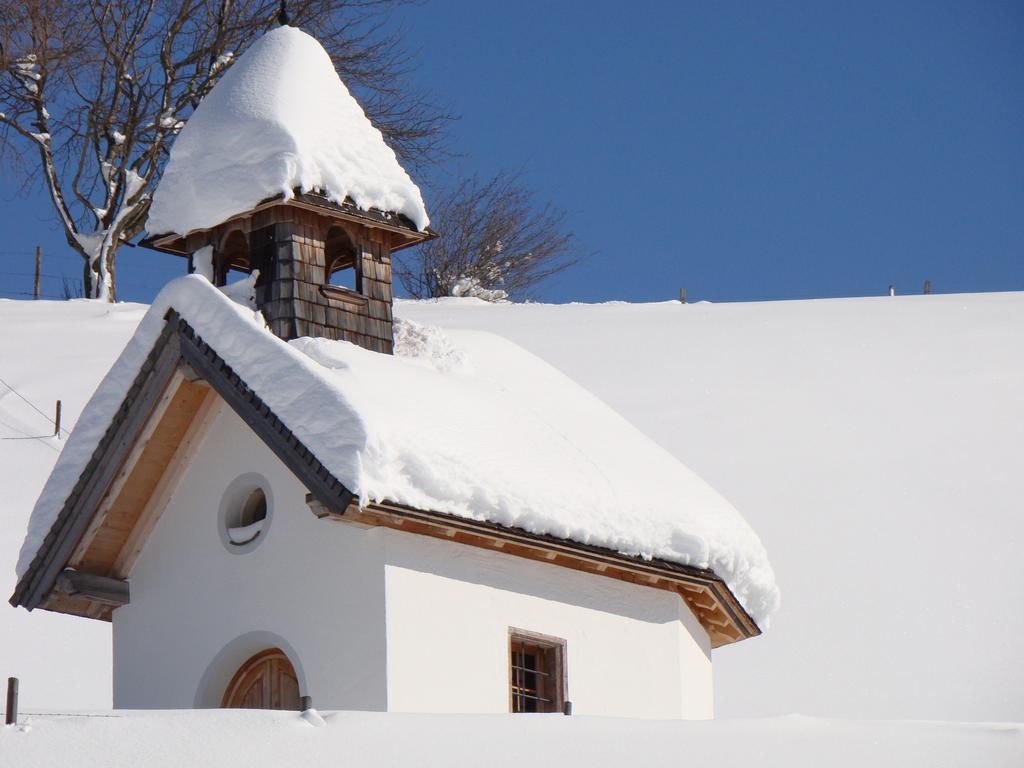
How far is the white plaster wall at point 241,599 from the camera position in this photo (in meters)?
11.2

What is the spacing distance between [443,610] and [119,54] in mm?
22227

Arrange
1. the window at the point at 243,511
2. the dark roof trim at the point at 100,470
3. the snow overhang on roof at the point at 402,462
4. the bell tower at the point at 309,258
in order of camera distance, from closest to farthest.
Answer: the snow overhang on roof at the point at 402,462
the dark roof trim at the point at 100,470
the window at the point at 243,511
the bell tower at the point at 309,258


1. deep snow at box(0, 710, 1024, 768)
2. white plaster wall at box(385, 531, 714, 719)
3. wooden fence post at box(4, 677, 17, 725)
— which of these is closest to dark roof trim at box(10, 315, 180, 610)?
white plaster wall at box(385, 531, 714, 719)

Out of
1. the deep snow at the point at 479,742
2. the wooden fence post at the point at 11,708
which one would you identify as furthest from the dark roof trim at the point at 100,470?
the wooden fence post at the point at 11,708

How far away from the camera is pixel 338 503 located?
1055cm

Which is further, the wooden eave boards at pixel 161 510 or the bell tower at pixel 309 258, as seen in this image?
the bell tower at pixel 309 258

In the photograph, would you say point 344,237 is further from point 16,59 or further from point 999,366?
point 16,59

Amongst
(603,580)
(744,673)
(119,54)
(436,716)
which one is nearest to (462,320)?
(119,54)

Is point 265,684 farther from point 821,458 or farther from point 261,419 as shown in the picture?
point 821,458

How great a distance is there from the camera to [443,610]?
37.6 feet

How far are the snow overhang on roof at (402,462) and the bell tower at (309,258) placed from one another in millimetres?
519

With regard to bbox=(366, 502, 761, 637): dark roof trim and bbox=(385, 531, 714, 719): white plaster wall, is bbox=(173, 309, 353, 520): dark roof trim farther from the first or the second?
bbox=(385, 531, 714, 719): white plaster wall

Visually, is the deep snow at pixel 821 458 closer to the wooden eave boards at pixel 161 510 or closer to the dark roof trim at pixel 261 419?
the wooden eave boards at pixel 161 510

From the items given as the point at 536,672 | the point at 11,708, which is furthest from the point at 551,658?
the point at 11,708
